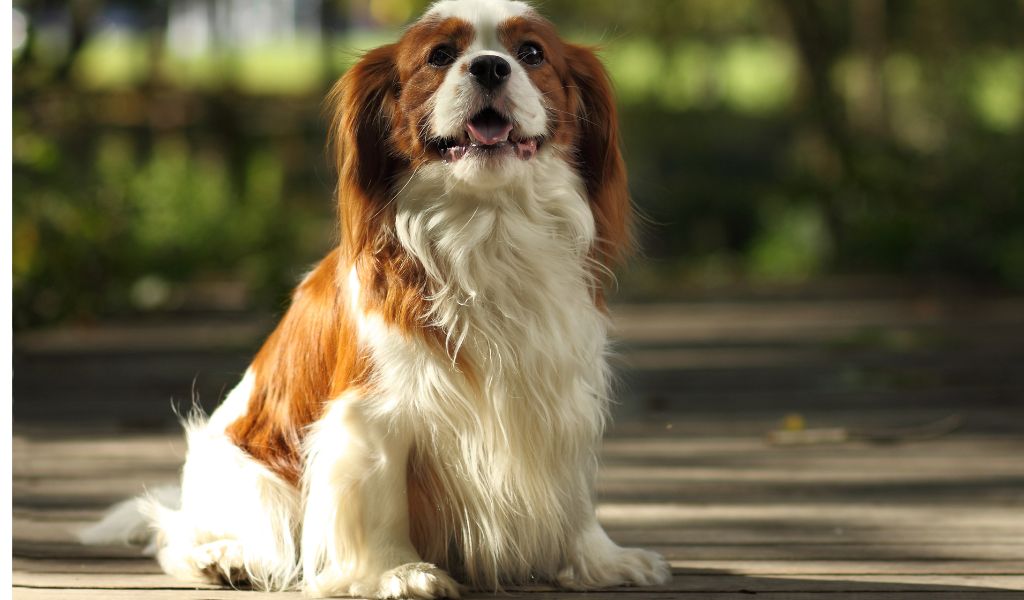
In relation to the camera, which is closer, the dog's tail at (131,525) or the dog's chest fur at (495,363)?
the dog's chest fur at (495,363)

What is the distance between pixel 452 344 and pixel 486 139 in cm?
44

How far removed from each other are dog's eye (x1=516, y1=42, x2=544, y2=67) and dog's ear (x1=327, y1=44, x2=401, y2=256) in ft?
0.95

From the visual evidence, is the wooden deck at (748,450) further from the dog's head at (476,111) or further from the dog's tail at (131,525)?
the dog's head at (476,111)

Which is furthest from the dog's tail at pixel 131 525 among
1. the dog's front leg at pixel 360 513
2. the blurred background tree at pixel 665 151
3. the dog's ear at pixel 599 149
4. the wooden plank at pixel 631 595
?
the blurred background tree at pixel 665 151

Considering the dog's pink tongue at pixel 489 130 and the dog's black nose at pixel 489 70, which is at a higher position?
the dog's black nose at pixel 489 70

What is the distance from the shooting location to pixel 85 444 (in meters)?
4.78

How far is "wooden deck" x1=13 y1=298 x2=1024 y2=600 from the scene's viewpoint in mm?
3117

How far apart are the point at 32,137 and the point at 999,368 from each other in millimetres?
5205

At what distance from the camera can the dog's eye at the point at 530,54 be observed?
274cm

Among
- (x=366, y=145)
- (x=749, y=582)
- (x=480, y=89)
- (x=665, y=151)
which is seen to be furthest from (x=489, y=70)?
(x=665, y=151)

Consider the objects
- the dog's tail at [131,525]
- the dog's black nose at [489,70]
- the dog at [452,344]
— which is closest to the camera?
the dog's black nose at [489,70]

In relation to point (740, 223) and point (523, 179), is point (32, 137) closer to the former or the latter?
point (523, 179)

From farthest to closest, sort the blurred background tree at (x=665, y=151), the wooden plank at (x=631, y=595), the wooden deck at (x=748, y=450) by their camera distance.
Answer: the blurred background tree at (x=665, y=151) < the wooden deck at (x=748, y=450) < the wooden plank at (x=631, y=595)

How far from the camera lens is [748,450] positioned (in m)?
4.65
